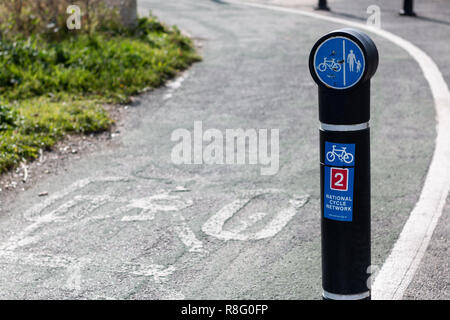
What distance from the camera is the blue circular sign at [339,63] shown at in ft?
11.2

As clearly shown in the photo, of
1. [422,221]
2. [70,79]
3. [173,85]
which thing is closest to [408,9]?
[173,85]

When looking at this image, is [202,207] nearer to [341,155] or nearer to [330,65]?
[341,155]

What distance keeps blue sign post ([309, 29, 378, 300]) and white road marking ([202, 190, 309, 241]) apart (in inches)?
65.0

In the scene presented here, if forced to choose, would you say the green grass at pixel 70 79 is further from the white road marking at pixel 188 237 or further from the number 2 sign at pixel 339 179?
the number 2 sign at pixel 339 179

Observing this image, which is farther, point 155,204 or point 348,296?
point 155,204

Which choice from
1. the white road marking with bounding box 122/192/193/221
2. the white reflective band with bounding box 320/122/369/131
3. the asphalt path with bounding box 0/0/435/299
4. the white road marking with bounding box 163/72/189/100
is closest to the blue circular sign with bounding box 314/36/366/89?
the white reflective band with bounding box 320/122/369/131

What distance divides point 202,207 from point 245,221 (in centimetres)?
50

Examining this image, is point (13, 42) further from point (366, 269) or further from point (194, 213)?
point (366, 269)

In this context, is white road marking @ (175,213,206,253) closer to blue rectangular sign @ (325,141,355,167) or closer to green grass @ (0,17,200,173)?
blue rectangular sign @ (325,141,355,167)

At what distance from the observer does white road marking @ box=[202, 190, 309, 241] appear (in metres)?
5.45

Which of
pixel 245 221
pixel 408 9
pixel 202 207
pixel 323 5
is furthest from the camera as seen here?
pixel 323 5

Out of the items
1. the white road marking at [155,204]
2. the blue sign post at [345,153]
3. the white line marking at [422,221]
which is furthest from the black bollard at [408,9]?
the blue sign post at [345,153]

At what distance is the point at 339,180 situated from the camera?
11.9ft

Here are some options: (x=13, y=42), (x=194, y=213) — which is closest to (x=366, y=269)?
(x=194, y=213)
